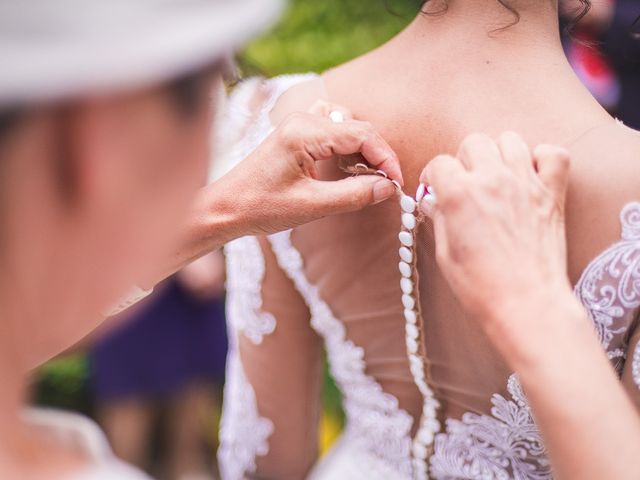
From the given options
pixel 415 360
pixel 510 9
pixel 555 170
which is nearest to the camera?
pixel 555 170

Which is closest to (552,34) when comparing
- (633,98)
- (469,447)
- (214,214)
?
(214,214)

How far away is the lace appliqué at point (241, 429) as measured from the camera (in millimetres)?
1774

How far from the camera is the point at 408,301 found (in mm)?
1385

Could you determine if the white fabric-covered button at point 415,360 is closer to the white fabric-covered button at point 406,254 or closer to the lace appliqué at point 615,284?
the white fabric-covered button at point 406,254

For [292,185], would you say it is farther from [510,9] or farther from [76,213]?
[76,213]

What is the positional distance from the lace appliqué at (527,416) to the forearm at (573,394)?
7.1 inches

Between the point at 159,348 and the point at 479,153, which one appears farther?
the point at 159,348

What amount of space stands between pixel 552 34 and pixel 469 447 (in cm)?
71

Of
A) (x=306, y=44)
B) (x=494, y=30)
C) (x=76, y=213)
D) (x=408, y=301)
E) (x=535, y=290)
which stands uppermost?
(x=76, y=213)

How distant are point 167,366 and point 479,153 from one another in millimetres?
2674

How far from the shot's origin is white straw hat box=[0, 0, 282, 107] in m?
0.57

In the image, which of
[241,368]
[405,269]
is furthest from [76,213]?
[241,368]

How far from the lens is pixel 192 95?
0.69 m

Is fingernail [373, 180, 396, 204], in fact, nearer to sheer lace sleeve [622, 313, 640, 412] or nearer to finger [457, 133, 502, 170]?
finger [457, 133, 502, 170]
